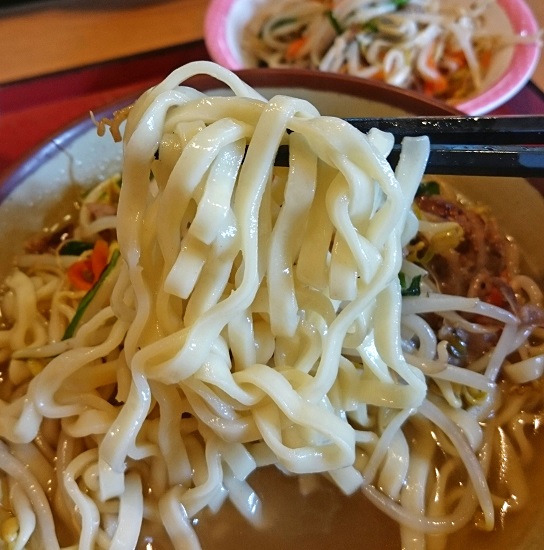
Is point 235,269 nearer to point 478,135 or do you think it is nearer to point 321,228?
point 321,228

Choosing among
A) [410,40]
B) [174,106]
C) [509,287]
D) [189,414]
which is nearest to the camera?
[174,106]

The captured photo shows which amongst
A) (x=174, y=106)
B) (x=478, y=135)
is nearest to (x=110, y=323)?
(x=174, y=106)

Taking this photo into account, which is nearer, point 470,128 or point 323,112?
point 470,128

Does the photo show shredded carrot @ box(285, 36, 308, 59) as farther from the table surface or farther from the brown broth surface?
the brown broth surface

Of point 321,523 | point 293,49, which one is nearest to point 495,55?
point 293,49

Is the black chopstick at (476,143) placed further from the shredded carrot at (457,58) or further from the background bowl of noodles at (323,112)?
the shredded carrot at (457,58)

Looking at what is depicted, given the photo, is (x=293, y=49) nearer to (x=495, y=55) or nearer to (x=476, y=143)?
(x=495, y=55)
